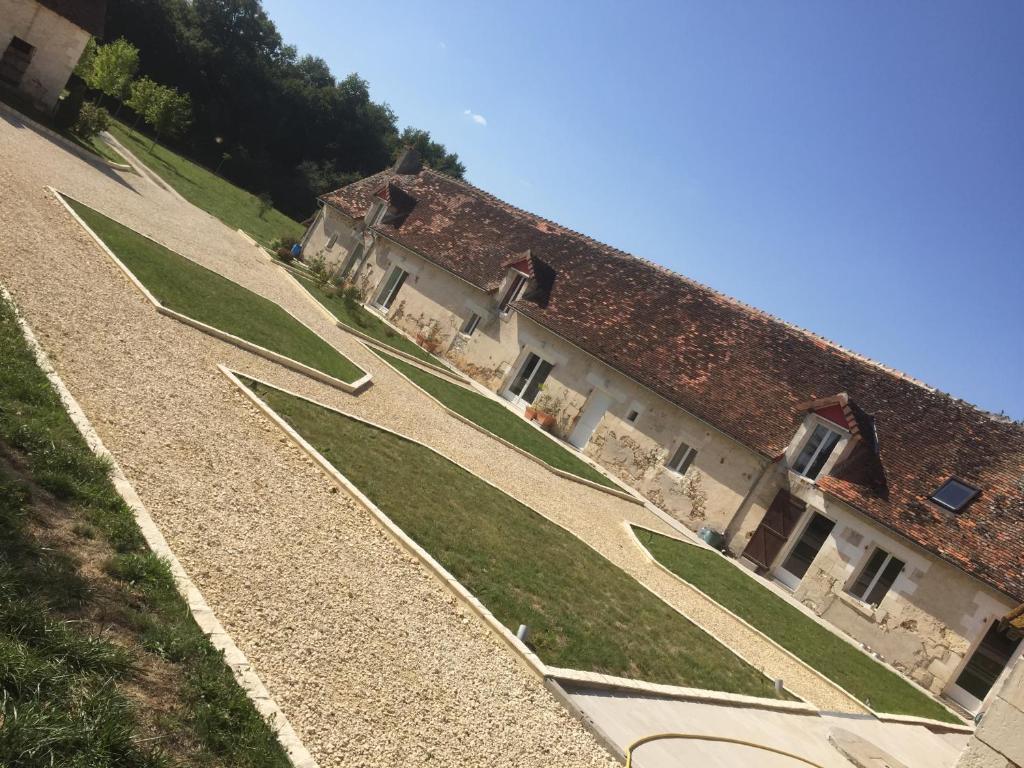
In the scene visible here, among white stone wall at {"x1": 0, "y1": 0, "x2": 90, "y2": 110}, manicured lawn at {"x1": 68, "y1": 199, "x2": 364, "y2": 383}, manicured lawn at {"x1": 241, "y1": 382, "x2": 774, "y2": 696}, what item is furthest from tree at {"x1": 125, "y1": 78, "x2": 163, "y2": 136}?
manicured lawn at {"x1": 241, "y1": 382, "x2": 774, "y2": 696}

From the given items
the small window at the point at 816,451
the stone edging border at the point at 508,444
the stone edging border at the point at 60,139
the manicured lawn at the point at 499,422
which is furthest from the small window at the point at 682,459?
the stone edging border at the point at 60,139

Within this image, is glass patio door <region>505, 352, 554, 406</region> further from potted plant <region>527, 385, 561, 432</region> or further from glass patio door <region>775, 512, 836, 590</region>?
glass patio door <region>775, 512, 836, 590</region>

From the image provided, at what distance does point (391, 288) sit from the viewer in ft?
107

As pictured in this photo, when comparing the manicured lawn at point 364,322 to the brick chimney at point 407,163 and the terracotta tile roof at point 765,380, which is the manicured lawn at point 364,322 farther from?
the brick chimney at point 407,163

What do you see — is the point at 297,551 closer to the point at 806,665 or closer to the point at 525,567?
the point at 525,567

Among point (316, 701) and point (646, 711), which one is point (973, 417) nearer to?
point (646, 711)

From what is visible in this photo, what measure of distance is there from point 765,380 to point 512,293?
34.3 ft

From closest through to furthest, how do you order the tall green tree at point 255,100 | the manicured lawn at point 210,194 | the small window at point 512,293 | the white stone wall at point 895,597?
the white stone wall at point 895,597 → the small window at point 512,293 → the manicured lawn at point 210,194 → the tall green tree at point 255,100

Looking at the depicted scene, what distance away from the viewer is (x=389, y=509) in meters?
10.2

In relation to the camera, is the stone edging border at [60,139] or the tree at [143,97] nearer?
the stone edging border at [60,139]

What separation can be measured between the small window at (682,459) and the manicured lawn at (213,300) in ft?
36.5

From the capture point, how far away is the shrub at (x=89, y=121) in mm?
30234

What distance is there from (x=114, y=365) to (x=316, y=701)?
6725 mm

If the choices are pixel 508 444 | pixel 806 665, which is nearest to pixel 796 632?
pixel 806 665
